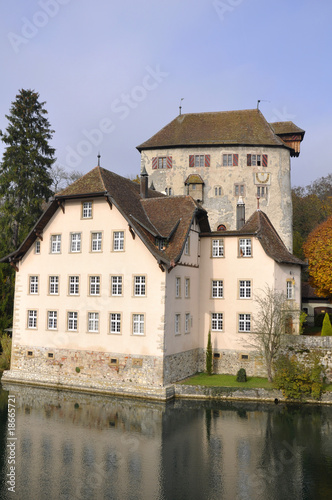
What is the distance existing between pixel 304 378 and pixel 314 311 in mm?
20563

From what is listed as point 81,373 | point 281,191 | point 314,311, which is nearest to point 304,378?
point 81,373

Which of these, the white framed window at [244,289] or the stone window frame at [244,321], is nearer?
the stone window frame at [244,321]

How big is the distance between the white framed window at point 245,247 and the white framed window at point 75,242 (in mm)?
9561

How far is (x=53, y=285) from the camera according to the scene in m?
28.8

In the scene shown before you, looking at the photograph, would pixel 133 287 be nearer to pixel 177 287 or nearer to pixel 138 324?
pixel 138 324

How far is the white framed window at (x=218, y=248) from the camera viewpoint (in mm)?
29438

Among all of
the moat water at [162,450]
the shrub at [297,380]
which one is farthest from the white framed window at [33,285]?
the shrub at [297,380]

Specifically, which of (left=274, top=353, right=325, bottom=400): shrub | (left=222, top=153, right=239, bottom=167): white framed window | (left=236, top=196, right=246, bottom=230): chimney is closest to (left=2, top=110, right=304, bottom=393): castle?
(left=236, top=196, right=246, bottom=230): chimney

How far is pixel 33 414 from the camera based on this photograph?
2125 centimetres

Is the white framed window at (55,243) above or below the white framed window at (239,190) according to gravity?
below

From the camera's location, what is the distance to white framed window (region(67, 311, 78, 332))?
27609 millimetres

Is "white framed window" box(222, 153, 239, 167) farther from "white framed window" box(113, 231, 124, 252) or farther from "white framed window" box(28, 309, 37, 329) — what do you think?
"white framed window" box(28, 309, 37, 329)

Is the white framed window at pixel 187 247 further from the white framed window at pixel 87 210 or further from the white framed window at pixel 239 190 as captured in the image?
the white framed window at pixel 239 190

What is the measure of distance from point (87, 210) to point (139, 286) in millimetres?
5597
